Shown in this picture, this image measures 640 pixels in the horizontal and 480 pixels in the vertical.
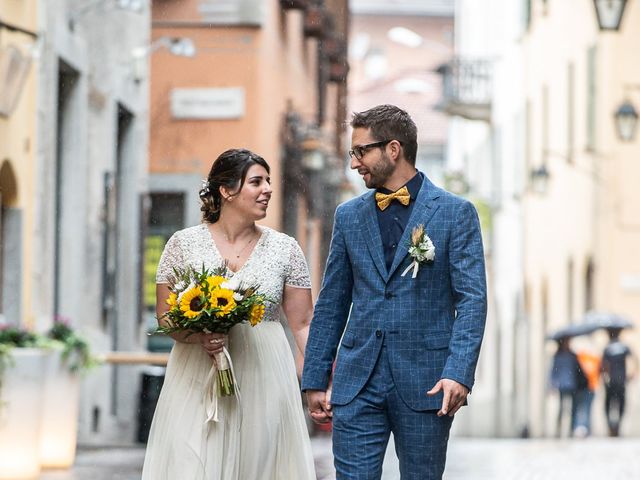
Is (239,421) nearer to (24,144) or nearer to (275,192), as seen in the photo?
(24,144)

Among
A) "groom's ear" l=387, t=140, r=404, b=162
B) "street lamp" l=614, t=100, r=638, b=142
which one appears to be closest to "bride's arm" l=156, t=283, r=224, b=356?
"groom's ear" l=387, t=140, r=404, b=162

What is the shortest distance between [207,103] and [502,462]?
8121 mm

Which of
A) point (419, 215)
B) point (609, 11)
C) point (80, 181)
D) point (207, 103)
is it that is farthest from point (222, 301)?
point (207, 103)

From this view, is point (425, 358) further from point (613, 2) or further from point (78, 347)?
point (613, 2)

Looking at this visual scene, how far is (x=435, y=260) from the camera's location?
6.69 m

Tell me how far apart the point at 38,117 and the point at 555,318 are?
1773cm

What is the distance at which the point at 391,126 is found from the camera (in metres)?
6.79

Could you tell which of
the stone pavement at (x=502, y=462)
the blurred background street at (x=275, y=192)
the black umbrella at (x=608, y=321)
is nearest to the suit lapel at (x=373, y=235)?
the blurred background street at (x=275, y=192)

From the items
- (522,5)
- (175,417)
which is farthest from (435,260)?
(522,5)

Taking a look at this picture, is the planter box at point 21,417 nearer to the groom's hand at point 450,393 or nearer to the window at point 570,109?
the groom's hand at point 450,393

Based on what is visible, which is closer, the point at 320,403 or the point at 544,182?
the point at 320,403

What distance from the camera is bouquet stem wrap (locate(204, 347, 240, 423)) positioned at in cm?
714

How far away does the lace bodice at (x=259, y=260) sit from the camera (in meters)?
7.33

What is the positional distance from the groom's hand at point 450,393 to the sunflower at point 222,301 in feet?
2.75
